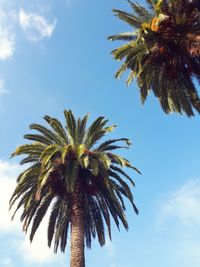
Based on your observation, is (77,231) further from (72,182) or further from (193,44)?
(193,44)

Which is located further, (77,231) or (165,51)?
(77,231)

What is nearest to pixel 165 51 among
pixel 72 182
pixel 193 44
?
pixel 193 44

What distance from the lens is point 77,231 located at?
28.2 meters

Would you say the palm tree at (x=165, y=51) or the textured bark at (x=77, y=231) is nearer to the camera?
the palm tree at (x=165, y=51)

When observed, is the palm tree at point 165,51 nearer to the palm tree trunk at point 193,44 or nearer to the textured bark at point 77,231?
the palm tree trunk at point 193,44

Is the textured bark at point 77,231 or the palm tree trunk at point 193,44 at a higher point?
the palm tree trunk at point 193,44

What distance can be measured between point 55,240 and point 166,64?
13.3 meters

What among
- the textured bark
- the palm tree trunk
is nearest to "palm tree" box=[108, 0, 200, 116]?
the palm tree trunk

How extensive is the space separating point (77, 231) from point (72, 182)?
302 centimetres

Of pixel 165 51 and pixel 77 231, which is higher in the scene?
pixel 165 51

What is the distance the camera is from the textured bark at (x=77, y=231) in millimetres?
27297

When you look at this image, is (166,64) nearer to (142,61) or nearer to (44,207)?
(142,61)

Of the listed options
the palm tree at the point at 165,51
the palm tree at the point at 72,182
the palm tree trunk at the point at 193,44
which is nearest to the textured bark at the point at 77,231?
the palm tree at the point at 72,182

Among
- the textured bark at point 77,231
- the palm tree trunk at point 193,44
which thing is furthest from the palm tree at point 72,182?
the palm tree trunk at point 193,44
